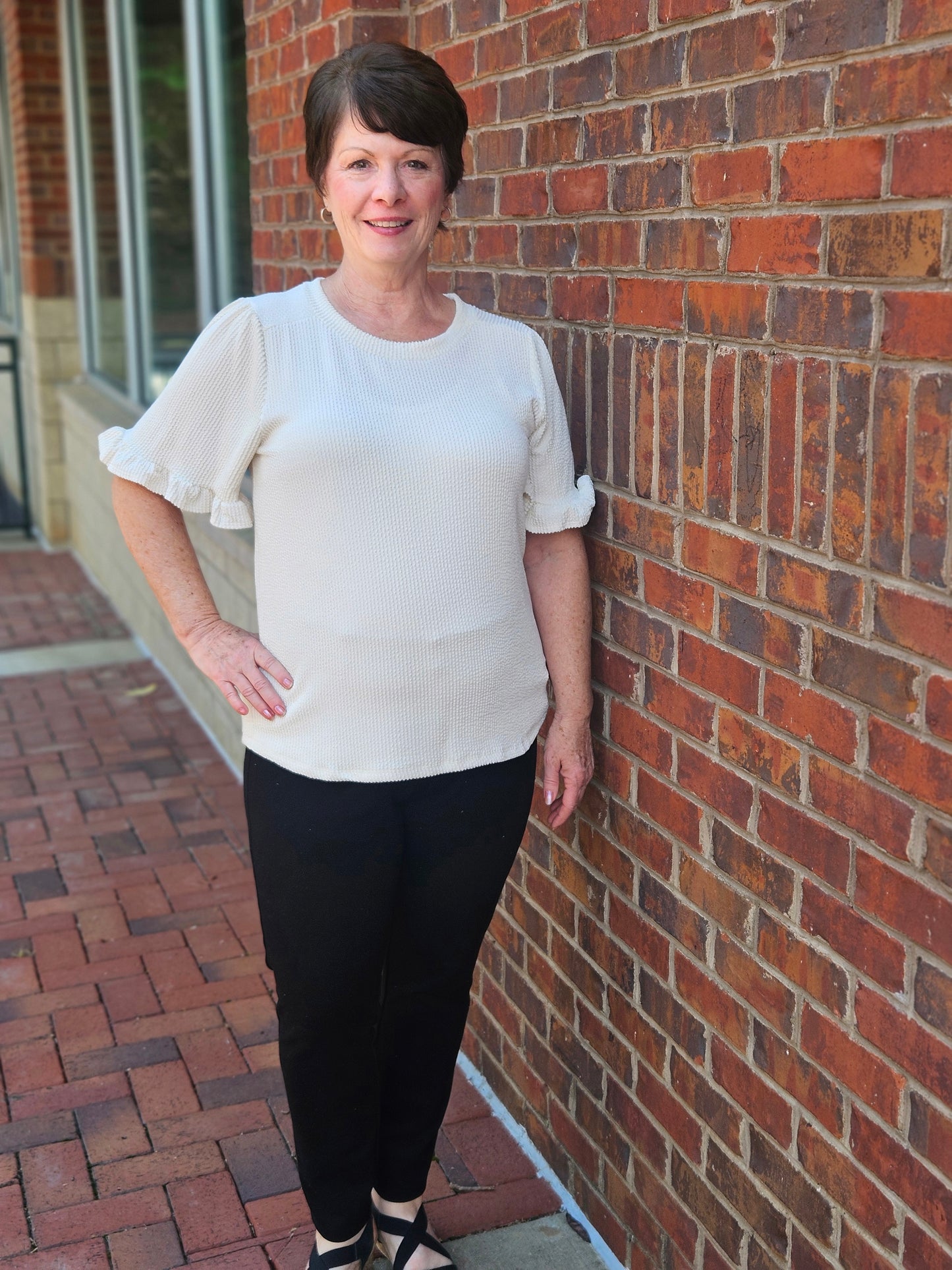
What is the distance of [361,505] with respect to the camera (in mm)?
2057

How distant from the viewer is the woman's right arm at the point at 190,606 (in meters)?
2.16

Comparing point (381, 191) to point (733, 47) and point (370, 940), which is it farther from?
point (370, 940)

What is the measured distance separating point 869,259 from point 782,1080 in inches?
43.6

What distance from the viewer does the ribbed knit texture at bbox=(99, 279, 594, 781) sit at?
6.77 feet

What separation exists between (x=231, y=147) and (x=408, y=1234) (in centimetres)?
430

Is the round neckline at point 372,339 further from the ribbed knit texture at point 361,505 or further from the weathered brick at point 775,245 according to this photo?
the weathered brick at point 775,245

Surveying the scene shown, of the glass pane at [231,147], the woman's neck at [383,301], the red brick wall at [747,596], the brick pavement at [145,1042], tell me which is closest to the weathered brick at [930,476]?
the red brick wall at [747,596]

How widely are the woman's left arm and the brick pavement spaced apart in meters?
0.97

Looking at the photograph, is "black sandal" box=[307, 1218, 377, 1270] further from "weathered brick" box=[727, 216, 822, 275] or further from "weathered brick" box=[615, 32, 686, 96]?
"weathered brick" box=[615, 32, 686, 96]

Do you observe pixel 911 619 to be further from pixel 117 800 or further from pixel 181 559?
pixel 117 800

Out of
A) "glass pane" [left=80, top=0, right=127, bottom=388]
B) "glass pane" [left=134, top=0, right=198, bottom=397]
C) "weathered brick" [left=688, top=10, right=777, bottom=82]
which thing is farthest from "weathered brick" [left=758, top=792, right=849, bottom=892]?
"glass pane" [left=80, top=0, right=127, bottom=388]

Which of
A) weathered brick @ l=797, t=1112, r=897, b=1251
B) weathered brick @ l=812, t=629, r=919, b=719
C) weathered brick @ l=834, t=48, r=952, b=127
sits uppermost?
weathered brick @ l=834, t=48, r=952, b=127

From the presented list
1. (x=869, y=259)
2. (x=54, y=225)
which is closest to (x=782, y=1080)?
(x=869, y=259)

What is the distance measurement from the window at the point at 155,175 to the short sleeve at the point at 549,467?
3.10 metres
